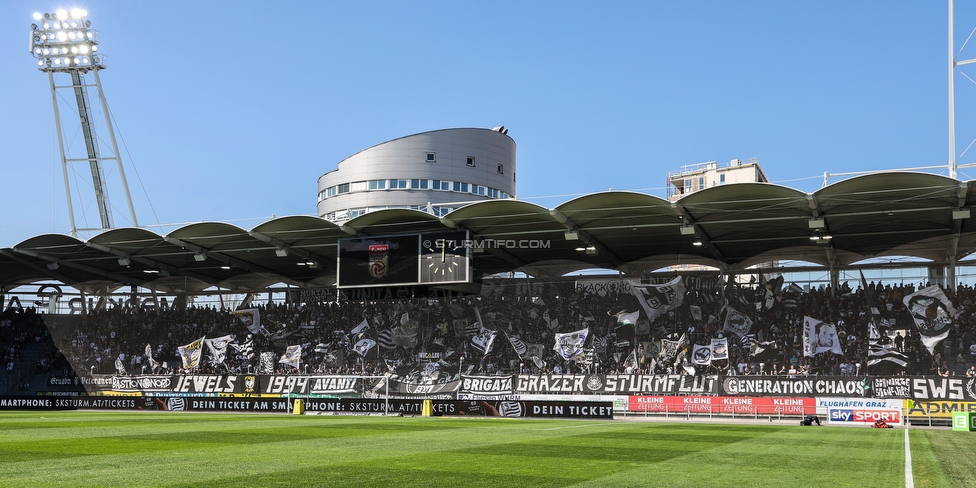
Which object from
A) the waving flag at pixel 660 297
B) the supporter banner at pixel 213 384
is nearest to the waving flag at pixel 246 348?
the supporter banner at pixel 213 384

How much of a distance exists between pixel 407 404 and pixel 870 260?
24240mm

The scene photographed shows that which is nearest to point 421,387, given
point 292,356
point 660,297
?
point 292,356

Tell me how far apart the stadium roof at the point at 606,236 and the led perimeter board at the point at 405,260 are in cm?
72

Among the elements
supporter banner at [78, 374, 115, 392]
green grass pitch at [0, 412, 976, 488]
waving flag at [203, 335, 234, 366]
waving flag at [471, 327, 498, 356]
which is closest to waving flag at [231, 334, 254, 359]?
waving flag at [203, 335, 234, 366]

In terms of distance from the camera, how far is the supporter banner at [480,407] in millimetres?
34719

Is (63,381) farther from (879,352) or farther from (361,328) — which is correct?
(879,352)

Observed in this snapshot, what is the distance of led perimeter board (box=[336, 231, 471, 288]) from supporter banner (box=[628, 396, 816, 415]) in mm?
9433

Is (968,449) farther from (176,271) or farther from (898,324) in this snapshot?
(176,271)

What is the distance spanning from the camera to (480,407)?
117 feet

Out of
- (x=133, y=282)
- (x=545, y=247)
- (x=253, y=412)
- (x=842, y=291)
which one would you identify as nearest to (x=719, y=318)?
(x=842, y=291)

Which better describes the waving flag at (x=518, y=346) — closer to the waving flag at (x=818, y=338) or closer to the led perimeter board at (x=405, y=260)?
the led perimeter board at (x=405, y=260)

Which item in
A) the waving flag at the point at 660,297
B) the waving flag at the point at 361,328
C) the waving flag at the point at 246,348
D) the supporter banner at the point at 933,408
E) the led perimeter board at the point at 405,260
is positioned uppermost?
the led perimeter board at the point at 405,260

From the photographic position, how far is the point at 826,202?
112 ft

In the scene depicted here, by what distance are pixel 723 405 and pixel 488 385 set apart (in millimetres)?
11135
